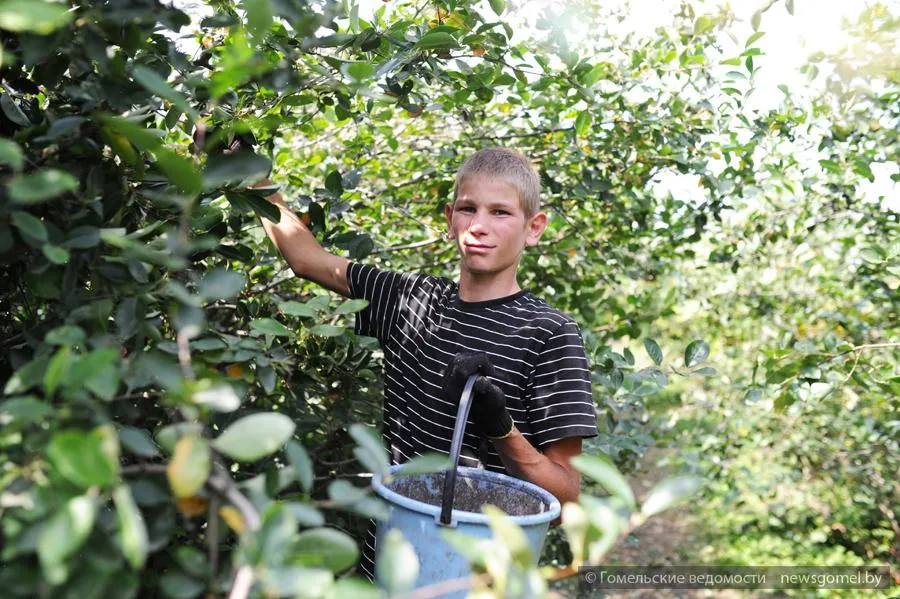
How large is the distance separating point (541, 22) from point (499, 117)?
0.94 m

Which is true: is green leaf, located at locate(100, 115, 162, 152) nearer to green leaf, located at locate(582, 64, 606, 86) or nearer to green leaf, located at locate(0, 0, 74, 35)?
green leaf, located at locate(0, 0, 74, 35)

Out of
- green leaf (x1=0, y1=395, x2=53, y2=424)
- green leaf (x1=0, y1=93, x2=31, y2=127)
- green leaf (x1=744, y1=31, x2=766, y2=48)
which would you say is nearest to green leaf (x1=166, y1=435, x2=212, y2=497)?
green leaf (x1=0, y1=395, x2=53, y2=424)

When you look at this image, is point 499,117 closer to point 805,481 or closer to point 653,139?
point 653,139

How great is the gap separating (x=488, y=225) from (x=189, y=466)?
1332mm

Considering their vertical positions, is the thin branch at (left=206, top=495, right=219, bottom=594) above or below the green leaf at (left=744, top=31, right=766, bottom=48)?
below

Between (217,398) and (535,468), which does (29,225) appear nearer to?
(217,398)

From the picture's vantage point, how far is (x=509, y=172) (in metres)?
2.01

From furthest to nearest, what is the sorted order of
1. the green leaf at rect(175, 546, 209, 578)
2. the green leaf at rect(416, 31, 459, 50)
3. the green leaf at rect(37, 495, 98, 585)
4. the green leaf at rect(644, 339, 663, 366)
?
the green leaf at rect(644, 339, 663, 366), the green leaf at rect(416, 31, 459, 50), the green leaf at rect(175, 546, 209, 578), the green leaf at rect(37, 495, 98, 585)

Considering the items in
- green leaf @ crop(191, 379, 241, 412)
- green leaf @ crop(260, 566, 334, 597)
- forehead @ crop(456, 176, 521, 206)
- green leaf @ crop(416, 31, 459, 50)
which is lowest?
green leaf @ crop(260, 566, 334, 597)

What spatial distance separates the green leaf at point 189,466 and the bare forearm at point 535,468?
39.5 inches

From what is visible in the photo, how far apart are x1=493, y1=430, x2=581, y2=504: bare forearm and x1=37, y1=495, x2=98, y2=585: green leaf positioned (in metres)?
1.07

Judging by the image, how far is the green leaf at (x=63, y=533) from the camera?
2.06 ft

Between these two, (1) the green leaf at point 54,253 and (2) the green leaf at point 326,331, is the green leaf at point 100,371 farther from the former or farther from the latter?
(2) the green leaf at point 326,331

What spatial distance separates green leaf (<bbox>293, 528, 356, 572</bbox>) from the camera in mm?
721
